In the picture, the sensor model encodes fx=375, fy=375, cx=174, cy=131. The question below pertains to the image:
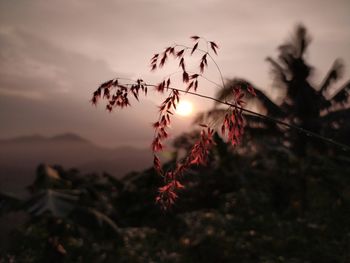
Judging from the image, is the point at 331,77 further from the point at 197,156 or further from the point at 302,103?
the point at 197,156

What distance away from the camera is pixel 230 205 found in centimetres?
1193

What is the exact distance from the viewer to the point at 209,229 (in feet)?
28.5

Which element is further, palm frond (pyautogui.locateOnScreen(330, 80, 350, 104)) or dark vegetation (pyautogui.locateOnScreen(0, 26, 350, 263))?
palm frond (pyautogui.locateOnScreen(330, 80, 350, 104))

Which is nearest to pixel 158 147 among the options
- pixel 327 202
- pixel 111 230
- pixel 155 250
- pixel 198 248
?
pixel 111 230

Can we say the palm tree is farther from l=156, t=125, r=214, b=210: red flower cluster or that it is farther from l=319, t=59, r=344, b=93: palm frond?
l=156, t=125, r=214, b=210: red flower cluster

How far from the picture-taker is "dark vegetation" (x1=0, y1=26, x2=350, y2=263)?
23.6 ft

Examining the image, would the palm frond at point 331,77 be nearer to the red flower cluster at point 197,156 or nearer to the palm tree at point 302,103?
the palm tree at point 302,103

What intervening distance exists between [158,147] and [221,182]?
34.4 feet

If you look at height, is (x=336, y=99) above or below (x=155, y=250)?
above

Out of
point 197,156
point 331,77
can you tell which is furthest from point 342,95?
point 197,156

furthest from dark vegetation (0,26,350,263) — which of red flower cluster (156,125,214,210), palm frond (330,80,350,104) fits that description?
red flower cluster (156,125,214,210)

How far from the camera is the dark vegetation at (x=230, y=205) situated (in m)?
7.20

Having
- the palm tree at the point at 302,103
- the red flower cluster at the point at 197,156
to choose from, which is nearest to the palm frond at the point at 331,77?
the palm tree at the point at 302,103

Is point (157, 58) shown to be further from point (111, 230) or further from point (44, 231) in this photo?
point (44, 231)
